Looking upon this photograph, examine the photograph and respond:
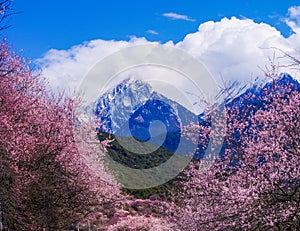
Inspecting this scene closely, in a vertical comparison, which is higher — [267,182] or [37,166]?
[37,166]

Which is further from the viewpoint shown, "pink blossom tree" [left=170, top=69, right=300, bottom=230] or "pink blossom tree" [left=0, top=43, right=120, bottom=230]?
"pink blossom tree" [left=0, top=43, right=120, bottom=230]

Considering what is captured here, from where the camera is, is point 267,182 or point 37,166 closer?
point 267,182

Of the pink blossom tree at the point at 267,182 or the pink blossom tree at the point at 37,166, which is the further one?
the pink blossom tree at the point at 37,166

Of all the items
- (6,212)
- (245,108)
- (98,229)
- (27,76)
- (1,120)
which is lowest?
(98,229)

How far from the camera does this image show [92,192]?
14.0 meters

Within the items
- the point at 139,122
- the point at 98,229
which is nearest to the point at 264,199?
the point at 98,229

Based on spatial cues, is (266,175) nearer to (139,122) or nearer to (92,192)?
(92,192)

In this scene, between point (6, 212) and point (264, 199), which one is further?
point (6, 212)

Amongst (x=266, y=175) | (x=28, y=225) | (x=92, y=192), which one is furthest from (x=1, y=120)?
(x=266, y=175)

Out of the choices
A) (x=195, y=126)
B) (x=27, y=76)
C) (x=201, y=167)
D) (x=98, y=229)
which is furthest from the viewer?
(x=98, y=229)

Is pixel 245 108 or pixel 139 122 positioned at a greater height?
pixel 139 122

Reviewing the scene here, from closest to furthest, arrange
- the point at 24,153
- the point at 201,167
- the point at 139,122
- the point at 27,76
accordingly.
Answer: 1. the point at 24,153
2. the point at 201,167
3. the point at 27,76
4. the point at 139,122

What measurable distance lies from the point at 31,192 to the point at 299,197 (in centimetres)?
707

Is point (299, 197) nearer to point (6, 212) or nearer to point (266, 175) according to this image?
point (266, 175)
